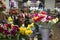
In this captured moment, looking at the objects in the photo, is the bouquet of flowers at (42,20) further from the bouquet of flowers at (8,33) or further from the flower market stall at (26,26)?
the bouquet of flowers at (8,33)

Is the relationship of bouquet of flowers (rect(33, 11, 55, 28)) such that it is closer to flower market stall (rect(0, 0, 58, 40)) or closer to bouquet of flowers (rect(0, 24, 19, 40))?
flower market stall (rect(0, 0, 58, 40))

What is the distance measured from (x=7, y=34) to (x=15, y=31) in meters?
0.08

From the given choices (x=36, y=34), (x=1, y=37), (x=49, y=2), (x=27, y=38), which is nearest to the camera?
(x=1, y=37)

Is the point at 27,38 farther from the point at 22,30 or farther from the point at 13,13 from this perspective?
the point at 13,13

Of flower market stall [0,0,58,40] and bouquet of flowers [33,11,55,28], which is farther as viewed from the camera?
bouquet of flowers [33,11,55,28]

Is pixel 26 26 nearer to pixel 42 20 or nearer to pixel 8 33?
pixel 42 20

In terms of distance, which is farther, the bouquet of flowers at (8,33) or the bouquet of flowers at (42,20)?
the bouquet of flowers at (42,20)

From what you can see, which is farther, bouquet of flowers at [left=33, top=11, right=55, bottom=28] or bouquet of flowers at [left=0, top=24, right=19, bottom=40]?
bouquet of flowers at [left=33, top=11, right=55, bottom=28]

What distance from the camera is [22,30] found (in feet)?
5.68

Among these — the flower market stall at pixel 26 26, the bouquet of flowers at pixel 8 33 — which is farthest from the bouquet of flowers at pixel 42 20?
the bouquet of flowers at pixel 8 33

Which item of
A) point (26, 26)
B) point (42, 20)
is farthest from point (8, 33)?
point (42, 20)

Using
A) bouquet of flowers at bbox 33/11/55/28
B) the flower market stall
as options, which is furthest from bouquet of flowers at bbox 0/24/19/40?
bouquet of flowers at bbox 33/11/55/28

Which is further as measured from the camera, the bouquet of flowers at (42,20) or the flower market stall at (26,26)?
the bouquet of flowers at (42,20)

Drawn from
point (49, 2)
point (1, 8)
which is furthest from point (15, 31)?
point (49, 2)
